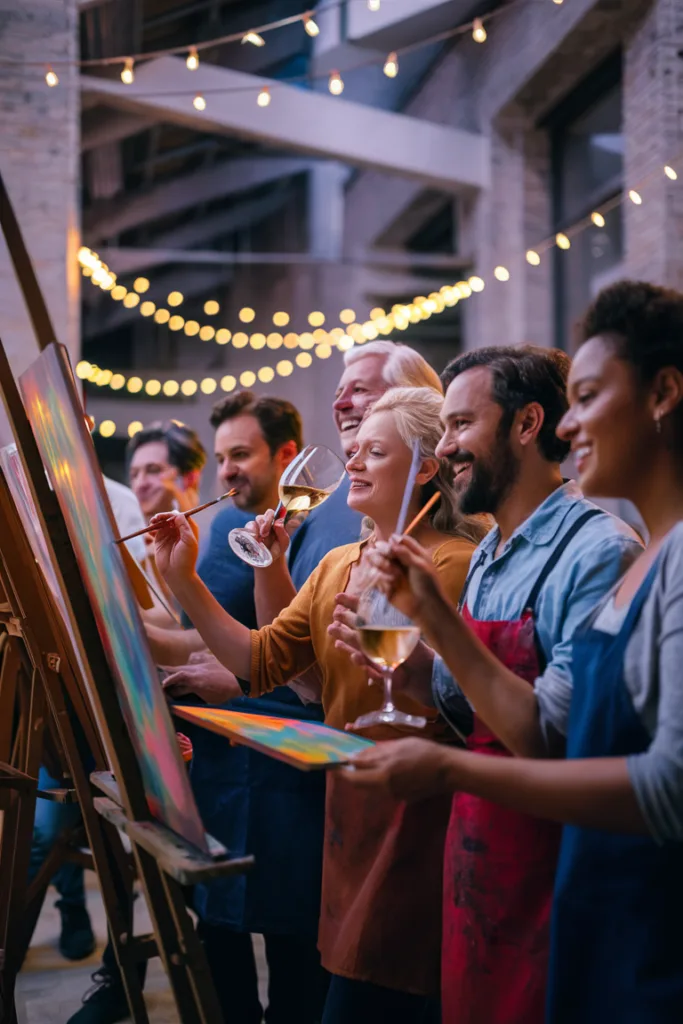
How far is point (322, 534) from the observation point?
92.0 inches

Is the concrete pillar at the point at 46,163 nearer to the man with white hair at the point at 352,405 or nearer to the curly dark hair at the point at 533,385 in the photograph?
the man with white hair at the point at 352,405

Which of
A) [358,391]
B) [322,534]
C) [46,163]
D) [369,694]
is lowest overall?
[369,694]

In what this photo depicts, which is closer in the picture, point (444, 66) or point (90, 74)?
point (90, 74)

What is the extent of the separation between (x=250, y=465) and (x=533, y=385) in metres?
1.20

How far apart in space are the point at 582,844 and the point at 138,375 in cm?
957

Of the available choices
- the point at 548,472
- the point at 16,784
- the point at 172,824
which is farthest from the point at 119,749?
the point at 16,784

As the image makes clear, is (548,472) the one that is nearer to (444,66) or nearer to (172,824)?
(172,824)

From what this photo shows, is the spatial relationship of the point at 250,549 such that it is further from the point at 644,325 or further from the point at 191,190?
the point at 191,190

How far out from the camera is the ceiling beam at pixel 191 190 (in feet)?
35.6

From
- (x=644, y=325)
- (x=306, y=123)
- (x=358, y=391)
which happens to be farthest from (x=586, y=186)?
(x=644, y=325)

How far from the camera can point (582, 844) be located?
1.17 m

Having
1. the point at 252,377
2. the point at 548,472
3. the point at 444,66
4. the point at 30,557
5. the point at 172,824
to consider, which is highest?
the point at 444,66

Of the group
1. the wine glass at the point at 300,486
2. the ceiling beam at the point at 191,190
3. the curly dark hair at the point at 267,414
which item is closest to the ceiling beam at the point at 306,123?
the ceiling beam at the point at 191,190

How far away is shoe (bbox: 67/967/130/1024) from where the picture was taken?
8.71ft
